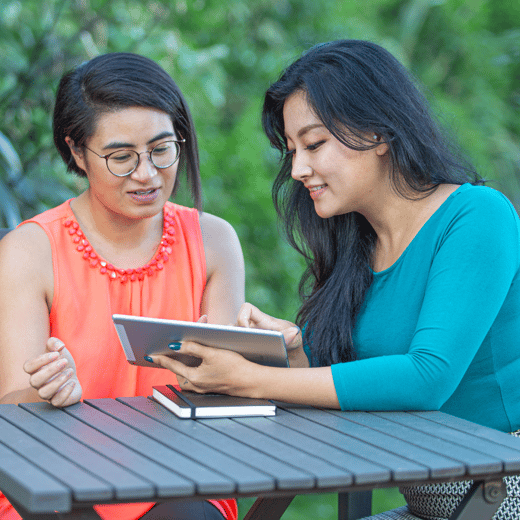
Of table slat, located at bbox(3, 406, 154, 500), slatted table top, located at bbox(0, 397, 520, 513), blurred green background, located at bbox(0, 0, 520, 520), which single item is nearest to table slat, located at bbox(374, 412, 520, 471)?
slatted table top, located at bbox(0, 397, 520, 513)

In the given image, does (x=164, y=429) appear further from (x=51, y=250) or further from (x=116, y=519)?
(x=51, y=250)

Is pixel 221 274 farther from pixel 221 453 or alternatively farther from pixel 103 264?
pixel 221 453

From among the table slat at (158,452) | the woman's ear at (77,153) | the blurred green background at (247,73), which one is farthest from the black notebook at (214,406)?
the blurred green background at (247,73)

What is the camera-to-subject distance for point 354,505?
2084 mm

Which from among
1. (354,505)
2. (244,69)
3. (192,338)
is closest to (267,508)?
(354,505)

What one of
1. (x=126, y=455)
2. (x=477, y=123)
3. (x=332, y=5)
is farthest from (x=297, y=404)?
(x=477, y=123)

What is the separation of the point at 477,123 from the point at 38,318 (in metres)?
5.25

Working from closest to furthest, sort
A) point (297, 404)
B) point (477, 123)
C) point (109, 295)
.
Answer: point (297, 404), point (109, 295), point (477, 123)

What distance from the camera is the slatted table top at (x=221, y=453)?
1257 mm

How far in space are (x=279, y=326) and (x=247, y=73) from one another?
3.69 m

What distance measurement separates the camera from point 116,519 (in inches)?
80.6

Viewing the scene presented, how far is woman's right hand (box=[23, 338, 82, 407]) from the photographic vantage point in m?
1.75

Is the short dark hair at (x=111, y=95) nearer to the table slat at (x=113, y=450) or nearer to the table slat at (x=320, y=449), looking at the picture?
the table slat at (x=113, y=450)

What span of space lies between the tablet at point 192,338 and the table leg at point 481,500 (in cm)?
53
